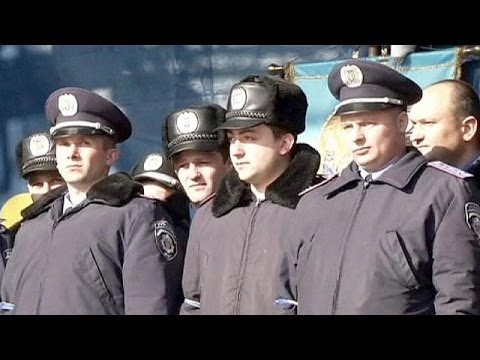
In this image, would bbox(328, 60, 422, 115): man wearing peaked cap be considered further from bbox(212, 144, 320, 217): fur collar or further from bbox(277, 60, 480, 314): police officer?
bbox(212, 144, 320, 217): fur collar

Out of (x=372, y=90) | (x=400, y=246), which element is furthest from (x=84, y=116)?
(x=400, y=246)

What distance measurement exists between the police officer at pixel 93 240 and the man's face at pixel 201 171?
229 millimetres

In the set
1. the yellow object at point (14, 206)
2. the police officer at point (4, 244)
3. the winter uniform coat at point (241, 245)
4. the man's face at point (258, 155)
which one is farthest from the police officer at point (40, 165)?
the man's face at point (258, 155)

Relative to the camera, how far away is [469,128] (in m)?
3.94

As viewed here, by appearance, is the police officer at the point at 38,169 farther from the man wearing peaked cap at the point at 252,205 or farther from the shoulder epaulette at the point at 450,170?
the shoulder epaulette at the point at 450,170

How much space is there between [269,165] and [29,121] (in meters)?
2.11

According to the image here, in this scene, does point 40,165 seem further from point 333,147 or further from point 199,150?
point 333,147

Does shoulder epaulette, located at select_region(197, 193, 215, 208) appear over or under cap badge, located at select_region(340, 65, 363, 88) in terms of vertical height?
under

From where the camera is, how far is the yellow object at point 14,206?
5.39m

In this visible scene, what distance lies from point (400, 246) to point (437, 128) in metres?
0.78

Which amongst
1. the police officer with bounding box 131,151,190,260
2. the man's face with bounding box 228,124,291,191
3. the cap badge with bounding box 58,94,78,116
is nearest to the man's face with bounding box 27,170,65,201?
the police officer with bounding box 131,151,190,260

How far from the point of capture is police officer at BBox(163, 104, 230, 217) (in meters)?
4.20

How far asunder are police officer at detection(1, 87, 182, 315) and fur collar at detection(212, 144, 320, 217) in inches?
8.6
